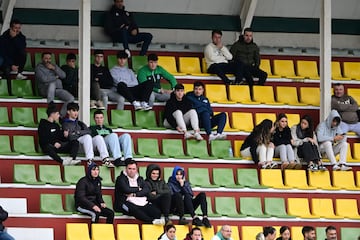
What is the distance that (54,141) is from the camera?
879 inches

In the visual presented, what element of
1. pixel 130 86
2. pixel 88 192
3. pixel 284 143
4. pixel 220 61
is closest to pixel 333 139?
pixel 284 143

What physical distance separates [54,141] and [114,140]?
0.89 m

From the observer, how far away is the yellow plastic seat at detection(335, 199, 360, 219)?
75.7ft

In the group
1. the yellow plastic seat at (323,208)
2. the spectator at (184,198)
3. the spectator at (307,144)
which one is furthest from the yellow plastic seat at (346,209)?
the spectator at (184,198)

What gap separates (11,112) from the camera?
23.4 meters

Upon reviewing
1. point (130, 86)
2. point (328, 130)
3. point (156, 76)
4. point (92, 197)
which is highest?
point (156, 76)

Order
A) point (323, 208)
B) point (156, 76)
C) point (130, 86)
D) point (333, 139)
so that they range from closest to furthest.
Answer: point (323, 208) < point (333, 139) < point (130, 86) < point (156, 76)

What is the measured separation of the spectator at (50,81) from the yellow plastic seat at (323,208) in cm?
406

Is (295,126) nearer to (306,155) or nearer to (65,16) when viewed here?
(306,155)

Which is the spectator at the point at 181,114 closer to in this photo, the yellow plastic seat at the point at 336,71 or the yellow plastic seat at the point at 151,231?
the yellow plastic seat at the point at 151,231

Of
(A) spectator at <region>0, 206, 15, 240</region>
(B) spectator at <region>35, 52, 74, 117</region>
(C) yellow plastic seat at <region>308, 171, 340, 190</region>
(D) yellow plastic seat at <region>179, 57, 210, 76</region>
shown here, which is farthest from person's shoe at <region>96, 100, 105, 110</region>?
(A) spectator at <region>0, 206, 15, 240</region>

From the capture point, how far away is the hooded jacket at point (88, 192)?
21.1 m

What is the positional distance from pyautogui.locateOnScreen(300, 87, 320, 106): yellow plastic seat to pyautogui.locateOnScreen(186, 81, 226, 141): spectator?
209cm

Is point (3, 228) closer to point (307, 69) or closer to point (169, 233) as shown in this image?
point (169, 233)
